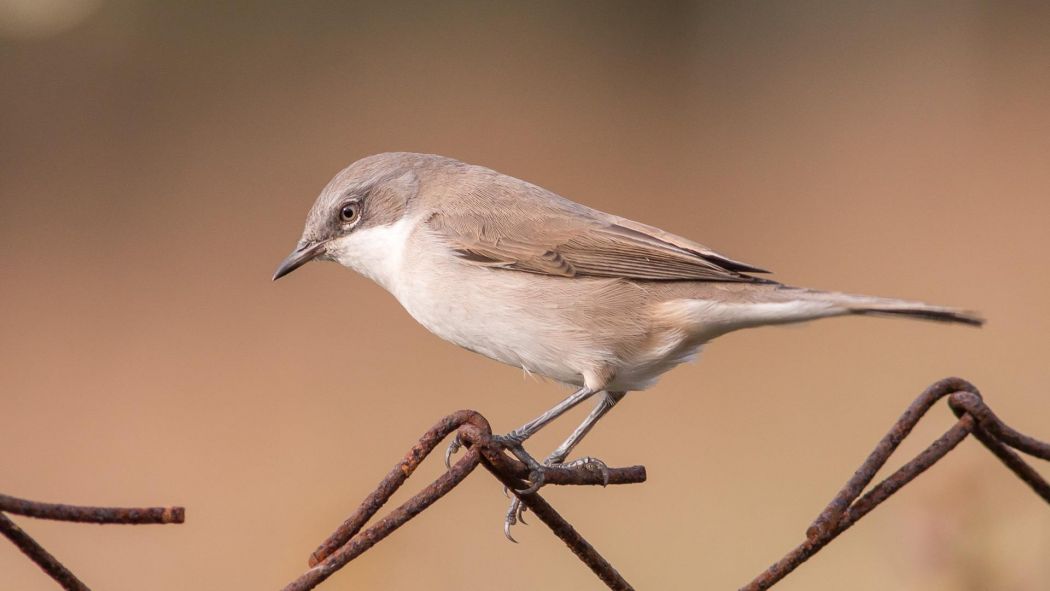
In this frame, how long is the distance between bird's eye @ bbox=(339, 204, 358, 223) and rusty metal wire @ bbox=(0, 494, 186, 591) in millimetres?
1715

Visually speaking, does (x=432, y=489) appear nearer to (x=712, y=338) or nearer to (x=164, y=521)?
(x=164, y=521)

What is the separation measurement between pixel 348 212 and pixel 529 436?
3.19 ft

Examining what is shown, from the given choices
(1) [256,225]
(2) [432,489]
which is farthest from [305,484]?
(2) [432,489]

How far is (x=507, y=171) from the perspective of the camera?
6938mm

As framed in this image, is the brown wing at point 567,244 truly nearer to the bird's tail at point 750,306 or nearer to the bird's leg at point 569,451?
the bird's tail at point 750,306

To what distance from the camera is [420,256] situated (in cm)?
247

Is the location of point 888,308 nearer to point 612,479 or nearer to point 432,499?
point 612,479

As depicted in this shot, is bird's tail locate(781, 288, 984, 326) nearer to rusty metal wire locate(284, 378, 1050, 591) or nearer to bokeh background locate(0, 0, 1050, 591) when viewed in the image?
rusty metal wire locate(284, 378, 1050, 591)

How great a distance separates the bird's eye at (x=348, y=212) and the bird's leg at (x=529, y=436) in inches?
27.7

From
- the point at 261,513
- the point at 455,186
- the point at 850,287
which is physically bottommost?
the point at 261,513

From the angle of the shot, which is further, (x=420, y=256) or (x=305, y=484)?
(x=305, y=484)

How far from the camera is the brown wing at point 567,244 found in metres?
2.36

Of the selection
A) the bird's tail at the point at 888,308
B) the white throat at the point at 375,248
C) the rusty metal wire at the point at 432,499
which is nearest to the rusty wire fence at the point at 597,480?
the rusty metal wire at the point at 432,499

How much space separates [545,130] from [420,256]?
16.5 ft
